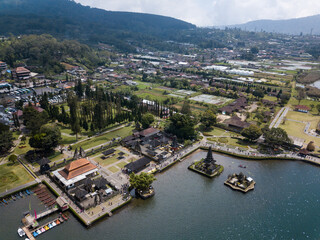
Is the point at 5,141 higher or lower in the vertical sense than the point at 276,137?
lower

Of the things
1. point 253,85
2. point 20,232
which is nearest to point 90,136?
point 20,232

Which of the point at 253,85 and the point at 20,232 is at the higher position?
the point at 253,85

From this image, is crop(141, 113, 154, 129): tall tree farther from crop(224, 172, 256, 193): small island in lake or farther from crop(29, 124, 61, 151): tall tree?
crop(224, 172, 256, 193): small island in lake

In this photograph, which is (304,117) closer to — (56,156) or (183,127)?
(183,127)

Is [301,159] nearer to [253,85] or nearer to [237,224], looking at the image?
[237,224]

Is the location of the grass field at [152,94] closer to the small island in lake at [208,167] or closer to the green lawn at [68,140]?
the green lawn at [68,140]

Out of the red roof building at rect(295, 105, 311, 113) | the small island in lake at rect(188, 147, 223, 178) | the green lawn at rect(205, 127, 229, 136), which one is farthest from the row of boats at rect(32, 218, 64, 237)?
the red roof building at rect(295, 105, 311, 113)

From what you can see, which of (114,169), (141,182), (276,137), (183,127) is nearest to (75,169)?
(114,169)
